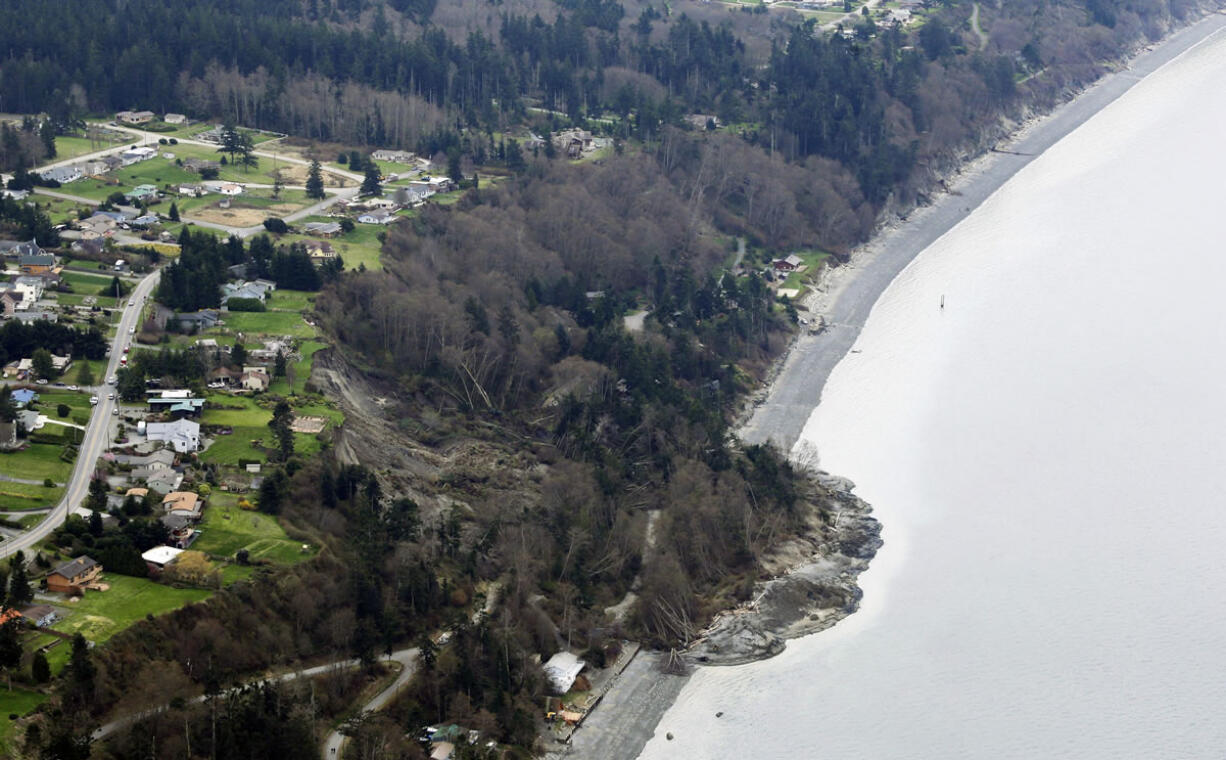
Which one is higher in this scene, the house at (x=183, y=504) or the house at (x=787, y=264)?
the house at (x=183, y=504)

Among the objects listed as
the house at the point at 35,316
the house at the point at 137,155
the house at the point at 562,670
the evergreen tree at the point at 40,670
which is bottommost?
the house at the point at 562,670

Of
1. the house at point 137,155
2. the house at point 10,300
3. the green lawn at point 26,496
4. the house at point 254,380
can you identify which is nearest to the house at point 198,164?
the house at point 137,155

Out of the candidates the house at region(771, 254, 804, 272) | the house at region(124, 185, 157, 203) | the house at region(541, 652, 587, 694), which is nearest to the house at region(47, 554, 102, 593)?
the house at region(541, 652, 587, 694)

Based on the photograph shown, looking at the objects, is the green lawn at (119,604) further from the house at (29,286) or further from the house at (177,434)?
the house at (29,286)

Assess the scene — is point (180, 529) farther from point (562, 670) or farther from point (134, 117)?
point (134, 117)

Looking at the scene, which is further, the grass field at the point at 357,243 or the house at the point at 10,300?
the grass field at the point at 357,243

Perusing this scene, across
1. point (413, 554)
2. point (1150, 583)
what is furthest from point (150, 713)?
point (1150, 583)
